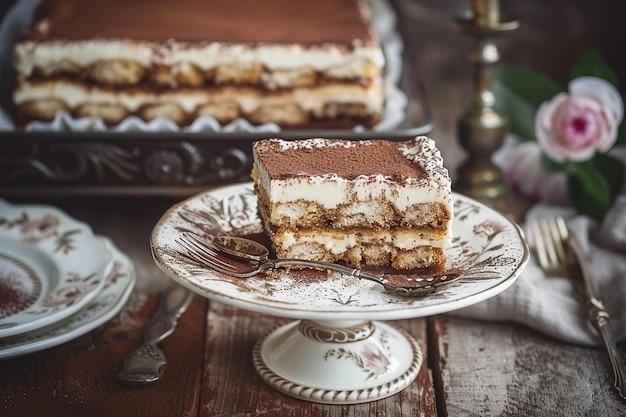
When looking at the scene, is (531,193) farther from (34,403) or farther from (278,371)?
(34,403)

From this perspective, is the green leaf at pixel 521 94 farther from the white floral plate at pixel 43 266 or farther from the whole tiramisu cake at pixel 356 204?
the white floral plate at pixel 43 266

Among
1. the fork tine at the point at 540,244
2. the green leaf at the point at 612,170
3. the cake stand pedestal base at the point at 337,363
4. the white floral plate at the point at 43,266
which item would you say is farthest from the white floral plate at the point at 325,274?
the green leaf at the point at 612,170

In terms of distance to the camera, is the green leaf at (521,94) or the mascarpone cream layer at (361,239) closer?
the mascarpone cream layer at (361,239)

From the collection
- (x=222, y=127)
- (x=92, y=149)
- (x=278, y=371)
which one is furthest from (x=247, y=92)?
(x=278, y=371)

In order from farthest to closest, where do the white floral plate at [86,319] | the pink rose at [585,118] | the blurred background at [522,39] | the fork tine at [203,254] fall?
the blurred background at [522,39]
the pink rose at [585,118]
the white floral plate at [86,319]
the fork tine at [203,254]

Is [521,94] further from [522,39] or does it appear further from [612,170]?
[522,39]

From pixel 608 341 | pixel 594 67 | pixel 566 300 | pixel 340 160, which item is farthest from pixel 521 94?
pixel 340 160

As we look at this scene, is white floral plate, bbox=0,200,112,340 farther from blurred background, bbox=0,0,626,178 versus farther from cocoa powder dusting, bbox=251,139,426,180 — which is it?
blurred background, bbox=0,0,626,178
